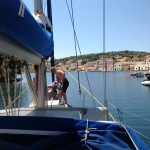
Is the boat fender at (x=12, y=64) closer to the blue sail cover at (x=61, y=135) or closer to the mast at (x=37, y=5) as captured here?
the mast at (x=37, y=5)

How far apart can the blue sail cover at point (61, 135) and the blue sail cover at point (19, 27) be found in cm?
78

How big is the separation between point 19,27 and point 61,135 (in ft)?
3.70

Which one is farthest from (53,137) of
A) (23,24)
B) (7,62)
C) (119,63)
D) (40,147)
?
(119,63)

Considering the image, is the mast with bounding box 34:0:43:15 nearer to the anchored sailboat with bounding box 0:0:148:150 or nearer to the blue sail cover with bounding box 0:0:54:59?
the blue sail cover with bounding box 0:0:54:59

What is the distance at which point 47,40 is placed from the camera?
4.05m

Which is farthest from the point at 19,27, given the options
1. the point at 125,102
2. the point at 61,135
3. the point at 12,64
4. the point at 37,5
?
the point at 125,102

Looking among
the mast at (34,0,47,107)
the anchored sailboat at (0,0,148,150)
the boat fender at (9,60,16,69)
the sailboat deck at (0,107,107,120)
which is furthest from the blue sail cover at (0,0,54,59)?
the mast at (34,0,47,107)

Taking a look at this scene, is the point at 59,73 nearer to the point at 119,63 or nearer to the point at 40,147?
the point at 40,147

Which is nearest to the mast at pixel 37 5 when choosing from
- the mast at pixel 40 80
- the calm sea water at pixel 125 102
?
the mast at pixel 40 80

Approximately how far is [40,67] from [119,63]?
540 ft

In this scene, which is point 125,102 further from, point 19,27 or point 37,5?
point 19,27

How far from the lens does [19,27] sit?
9.43ft

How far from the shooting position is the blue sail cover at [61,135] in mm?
2203

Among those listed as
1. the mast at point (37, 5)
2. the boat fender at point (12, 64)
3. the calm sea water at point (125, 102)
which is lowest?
the calm sea water at point (125, 102)
